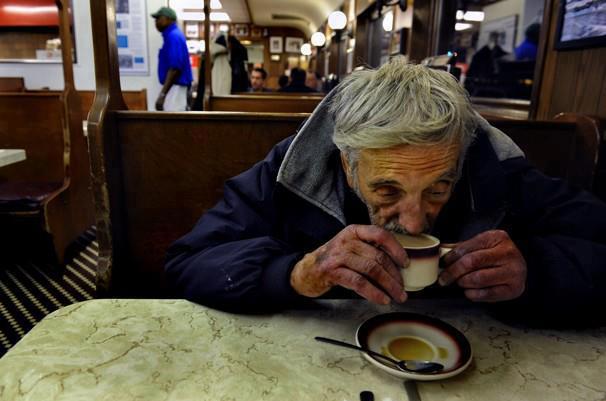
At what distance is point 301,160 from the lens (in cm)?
116

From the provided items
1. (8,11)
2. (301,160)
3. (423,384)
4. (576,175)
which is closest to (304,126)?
(301,160)

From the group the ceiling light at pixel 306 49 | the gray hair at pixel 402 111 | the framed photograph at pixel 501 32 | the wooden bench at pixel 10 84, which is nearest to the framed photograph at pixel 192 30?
the ceiling light at pixel 306 49

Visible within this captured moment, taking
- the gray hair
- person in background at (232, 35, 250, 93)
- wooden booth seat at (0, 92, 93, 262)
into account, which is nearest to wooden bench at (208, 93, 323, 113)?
wooden booth seat at (0, 92, 93, 262)

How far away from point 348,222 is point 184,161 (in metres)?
0.64

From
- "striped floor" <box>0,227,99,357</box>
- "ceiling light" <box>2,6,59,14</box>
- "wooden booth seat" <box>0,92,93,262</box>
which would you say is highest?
"ceiling light" <box>2,6,59,14</box>

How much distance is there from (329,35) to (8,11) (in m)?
7.10

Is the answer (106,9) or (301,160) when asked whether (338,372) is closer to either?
(301,160)

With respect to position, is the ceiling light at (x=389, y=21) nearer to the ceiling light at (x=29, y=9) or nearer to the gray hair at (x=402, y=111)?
the gray hair at (x=402, y=111)

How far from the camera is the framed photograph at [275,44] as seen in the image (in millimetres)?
17984

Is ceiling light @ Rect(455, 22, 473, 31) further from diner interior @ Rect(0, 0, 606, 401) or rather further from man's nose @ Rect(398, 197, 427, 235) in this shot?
man's nose @ Rect(398, 197, 427, 235)

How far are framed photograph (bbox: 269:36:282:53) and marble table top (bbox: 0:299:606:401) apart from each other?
59.7 ft

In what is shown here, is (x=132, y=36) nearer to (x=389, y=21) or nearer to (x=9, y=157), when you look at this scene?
(x=389, y=21)

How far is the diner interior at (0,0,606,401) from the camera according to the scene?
702 mm

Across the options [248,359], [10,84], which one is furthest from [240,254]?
[10,84]
